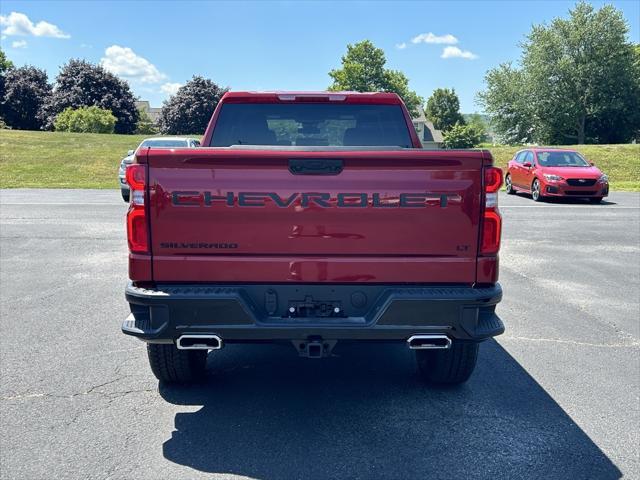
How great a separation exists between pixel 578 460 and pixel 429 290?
123 centimetres

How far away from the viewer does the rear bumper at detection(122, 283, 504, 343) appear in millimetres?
3262

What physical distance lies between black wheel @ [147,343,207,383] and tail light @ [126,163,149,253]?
35.8 inches

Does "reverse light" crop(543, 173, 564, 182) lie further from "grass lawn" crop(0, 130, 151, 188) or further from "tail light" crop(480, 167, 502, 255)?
"grass lawn" crop(0, 130, 151, 188)

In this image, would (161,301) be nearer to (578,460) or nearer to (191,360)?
(191,360)

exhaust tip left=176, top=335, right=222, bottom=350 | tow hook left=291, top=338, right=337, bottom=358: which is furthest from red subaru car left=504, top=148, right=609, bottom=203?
exhaust tip left=176, top=335, right=222, bottom=350

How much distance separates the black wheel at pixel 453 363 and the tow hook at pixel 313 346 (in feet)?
3.14

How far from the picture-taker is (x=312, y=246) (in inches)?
129

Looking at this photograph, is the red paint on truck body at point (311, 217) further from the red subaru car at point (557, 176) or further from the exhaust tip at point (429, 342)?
the red subaru car at point (557, 176)

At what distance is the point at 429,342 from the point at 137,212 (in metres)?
1.82

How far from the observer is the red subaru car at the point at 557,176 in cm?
1631

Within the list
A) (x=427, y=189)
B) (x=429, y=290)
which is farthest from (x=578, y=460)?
(x=427, y=189)

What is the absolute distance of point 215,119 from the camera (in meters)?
4.84

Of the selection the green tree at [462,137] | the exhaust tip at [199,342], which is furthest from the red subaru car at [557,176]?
the green tree at [462,137]

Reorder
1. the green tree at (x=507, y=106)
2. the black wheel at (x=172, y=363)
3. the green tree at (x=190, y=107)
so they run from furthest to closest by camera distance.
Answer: the green tree at (x=190, y=107) → the green tree at (x=507, y=106) → the black wheel at (x=172, y=363)
